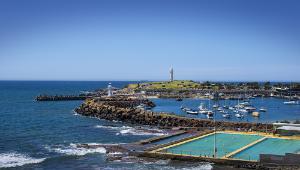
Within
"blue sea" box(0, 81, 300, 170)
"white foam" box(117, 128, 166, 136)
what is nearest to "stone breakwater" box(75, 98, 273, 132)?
"blue sea" box(0, 81, 300, 170)

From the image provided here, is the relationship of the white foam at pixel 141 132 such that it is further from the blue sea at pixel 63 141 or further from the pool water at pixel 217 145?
the pool water at pixel 217 145

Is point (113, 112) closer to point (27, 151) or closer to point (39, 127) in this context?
point (39, 127)

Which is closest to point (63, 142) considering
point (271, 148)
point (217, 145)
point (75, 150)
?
point (75, 150)

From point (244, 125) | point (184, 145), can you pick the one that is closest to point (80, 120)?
point (244, 125)

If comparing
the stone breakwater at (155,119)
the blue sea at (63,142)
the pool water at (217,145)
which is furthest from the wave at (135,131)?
the pool water at (217,145)

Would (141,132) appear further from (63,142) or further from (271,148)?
(271,148)

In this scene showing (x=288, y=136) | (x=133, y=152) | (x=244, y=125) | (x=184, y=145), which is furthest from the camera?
(x=244, y=125)
